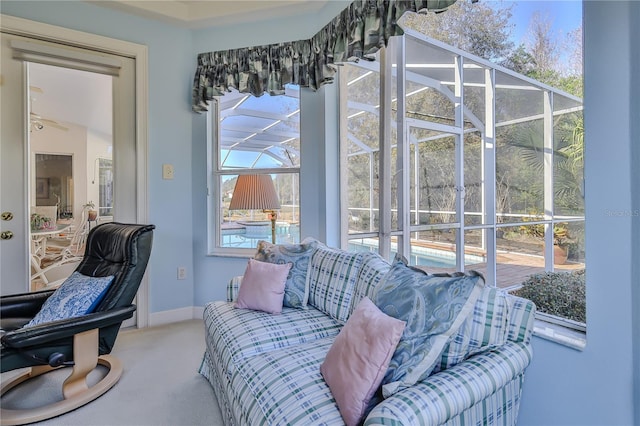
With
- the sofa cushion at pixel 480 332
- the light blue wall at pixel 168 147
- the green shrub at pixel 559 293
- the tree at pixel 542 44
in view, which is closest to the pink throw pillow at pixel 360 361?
the sofa cushion at pixel 480 332

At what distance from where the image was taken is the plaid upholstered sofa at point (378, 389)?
39.4 inches

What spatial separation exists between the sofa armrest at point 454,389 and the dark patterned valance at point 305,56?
1.69 m

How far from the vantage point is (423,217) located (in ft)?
9.29

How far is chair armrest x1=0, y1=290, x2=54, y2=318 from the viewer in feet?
6.54

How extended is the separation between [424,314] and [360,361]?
29cm

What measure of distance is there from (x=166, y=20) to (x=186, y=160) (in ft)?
4.08

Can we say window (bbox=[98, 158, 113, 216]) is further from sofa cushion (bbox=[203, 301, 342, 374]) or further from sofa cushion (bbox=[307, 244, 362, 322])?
sofa cushion (bbox=[307, 244, 362, 322])

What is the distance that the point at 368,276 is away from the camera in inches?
66.3

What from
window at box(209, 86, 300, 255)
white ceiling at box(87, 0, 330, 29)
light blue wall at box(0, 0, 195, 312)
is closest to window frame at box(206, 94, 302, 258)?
window at box(209, 86, 300, 255)

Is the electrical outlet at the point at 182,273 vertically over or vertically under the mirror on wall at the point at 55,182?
under

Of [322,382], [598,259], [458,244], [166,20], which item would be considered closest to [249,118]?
[166,20]

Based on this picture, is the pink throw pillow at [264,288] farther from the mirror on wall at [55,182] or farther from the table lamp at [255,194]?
the mirror on wall at [55,182]

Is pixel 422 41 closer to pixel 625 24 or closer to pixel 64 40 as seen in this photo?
pixel 625 24

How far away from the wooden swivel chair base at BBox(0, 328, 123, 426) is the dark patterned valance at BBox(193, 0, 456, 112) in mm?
2104
